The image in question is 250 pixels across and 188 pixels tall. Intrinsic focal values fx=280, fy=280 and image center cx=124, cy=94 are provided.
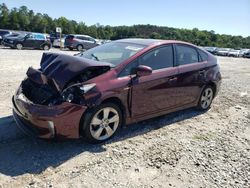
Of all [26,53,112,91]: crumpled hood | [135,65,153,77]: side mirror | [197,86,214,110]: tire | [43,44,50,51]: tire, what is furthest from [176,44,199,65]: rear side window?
[43,44,50,51]: tire

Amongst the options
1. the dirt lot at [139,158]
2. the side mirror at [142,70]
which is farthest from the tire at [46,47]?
the side mirror at [142,70]

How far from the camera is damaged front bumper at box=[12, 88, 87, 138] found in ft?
12.2

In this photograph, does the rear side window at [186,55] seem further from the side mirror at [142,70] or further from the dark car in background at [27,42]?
the dark car in background at [27,42]

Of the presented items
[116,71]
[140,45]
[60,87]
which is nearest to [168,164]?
[116,71]

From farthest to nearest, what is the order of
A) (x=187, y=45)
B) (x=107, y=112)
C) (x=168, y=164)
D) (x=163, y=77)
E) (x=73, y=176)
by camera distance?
(x=187, y=45), (x=163, y=77), (x=107, y=112), (x=168, y=164), (x=73, y=176)

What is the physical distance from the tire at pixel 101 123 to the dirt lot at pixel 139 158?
14cm

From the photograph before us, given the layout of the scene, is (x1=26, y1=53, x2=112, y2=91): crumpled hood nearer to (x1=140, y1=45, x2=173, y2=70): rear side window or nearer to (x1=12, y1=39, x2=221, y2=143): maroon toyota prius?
(x1=12, y1=39, x2=221, y2=143): maroon toyota prius

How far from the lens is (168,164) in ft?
12.8

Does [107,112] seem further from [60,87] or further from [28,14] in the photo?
[28,14]

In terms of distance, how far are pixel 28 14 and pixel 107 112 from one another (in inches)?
3452

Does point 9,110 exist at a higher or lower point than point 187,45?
lower

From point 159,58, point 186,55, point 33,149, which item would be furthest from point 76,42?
point 33,149

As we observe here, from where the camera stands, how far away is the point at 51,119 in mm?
3705

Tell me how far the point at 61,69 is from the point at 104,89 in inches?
29.7
